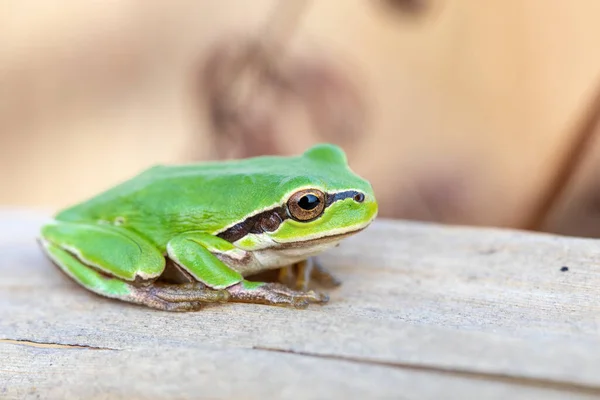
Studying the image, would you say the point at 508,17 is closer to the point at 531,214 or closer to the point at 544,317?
the point at 531,214

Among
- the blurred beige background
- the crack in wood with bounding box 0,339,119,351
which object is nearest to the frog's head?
the crack in wood with bounding box 0,339,119,351

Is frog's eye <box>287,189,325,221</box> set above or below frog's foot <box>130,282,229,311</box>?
above

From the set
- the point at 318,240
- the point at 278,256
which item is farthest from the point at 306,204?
the point at 278,256

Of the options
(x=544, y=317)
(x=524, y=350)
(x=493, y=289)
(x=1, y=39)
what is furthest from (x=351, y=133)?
(x=1, y=39)

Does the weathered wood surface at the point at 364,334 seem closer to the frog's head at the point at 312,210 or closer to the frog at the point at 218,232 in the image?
the frog at the point at 218,232

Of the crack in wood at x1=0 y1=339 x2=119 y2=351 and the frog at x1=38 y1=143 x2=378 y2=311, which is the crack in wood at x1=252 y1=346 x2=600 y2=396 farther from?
the crack in wood at x1=0 y1=339 x2=119 y2=351

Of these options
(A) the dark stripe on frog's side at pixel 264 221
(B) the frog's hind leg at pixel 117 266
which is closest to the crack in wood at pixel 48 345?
(B) the frog's hind leg at pixel 117 266

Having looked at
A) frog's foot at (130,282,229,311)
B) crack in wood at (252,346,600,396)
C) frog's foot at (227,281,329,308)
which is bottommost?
frog's foot at (130,282,229,311)

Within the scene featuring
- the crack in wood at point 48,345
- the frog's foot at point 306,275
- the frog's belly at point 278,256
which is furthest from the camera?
the frog's foot at point 306,275
